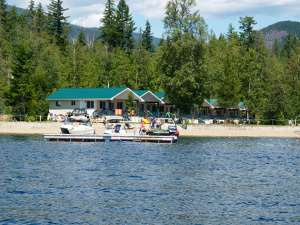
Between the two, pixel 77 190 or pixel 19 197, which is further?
pixel 77 190

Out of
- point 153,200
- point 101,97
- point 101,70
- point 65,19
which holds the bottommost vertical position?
point 153,200

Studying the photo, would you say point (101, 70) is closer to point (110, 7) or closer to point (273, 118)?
point (110, 7)

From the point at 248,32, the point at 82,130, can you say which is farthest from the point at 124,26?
the point at 82,130

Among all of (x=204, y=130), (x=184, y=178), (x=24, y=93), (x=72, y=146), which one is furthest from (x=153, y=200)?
(x=24, y=93)

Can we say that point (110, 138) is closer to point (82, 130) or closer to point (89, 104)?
point (82, 130)

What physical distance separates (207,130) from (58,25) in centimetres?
6780

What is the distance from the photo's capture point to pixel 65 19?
114 m

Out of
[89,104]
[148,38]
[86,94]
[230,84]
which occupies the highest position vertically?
[148,38]

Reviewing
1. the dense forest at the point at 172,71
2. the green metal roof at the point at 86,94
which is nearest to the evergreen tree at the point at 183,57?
the dense forest at the point at 172,71

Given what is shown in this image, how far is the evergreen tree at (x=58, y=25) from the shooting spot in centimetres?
11156

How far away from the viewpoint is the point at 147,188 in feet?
72.5

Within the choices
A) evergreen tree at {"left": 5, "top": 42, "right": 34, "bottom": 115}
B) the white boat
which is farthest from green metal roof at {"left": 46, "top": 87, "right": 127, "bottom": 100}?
the white boat

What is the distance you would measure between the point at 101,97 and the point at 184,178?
4676 centimetres

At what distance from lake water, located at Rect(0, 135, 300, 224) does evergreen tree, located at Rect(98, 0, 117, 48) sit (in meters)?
77.7
